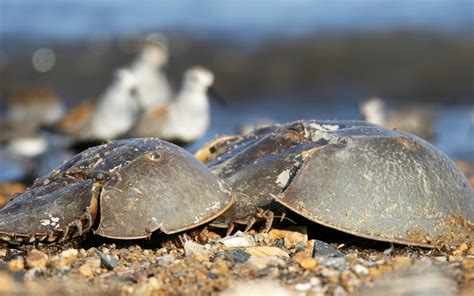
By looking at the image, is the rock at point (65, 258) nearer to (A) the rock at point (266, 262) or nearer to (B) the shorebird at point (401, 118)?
(A) the rock at point (266, 262)

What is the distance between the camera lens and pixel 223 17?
67.9ft

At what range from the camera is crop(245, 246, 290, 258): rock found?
377 cm

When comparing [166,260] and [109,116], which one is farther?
[109,116]

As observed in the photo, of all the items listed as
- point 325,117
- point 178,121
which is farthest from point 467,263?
point 325,117

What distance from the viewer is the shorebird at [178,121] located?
9094 millimetres

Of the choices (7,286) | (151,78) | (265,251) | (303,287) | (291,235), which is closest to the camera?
(7,286)

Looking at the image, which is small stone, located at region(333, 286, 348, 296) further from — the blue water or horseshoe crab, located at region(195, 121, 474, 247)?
the blue water

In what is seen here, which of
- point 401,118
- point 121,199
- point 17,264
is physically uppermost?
point 121,199

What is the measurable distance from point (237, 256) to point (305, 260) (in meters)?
0.31

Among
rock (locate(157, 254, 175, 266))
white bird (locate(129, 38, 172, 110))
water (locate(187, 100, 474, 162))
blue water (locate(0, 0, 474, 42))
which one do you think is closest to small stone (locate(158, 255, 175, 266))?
rock (locate(157, 254, 175, 266))

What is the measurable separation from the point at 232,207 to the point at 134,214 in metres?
0.54

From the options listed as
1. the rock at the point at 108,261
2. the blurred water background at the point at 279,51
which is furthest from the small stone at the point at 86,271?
the blurred water background at the point at 279,51

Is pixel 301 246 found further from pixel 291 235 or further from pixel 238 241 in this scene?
pixel 238 241

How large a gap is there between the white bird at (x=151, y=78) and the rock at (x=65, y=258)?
7074 mm
